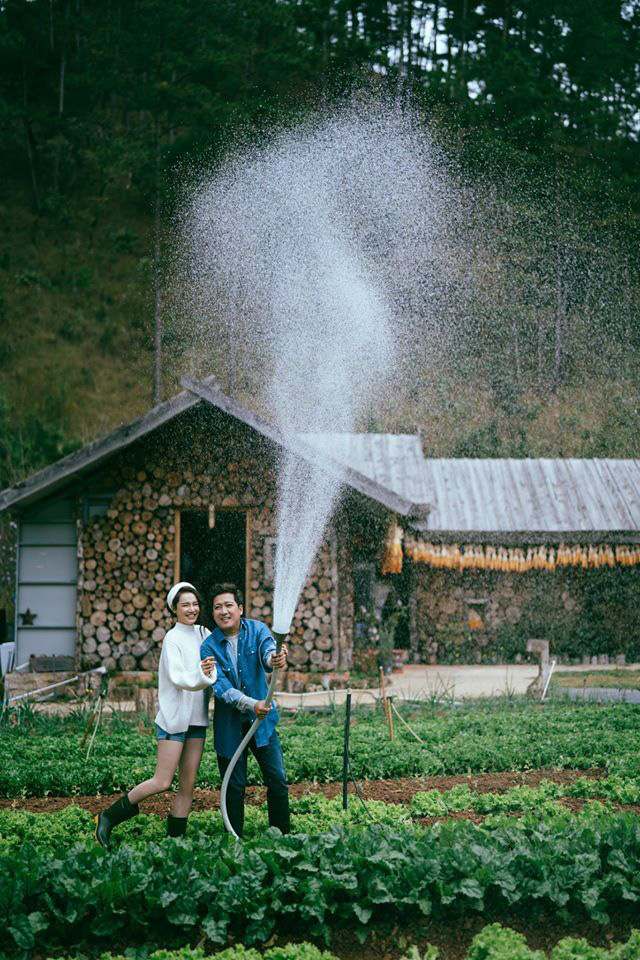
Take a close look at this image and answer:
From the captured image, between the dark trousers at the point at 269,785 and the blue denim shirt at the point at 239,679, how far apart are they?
70mm

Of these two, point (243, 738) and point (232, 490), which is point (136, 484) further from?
point (243, 738)

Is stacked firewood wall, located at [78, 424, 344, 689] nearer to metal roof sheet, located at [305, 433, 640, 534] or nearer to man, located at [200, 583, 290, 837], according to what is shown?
metal roof sheet, located at [305, 433, 640, 534]

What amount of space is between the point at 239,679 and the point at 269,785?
73 centimetres

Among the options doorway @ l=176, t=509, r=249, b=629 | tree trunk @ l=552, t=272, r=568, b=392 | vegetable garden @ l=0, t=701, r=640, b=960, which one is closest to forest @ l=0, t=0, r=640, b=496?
tree trunk @ l=552, t=272, r=568, b=392

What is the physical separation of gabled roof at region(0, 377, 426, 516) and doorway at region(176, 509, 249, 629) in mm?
6323

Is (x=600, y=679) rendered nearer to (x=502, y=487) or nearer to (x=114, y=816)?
(x=502, y=487)

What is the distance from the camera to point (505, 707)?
12.9 meters

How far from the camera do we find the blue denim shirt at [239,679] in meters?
6.46

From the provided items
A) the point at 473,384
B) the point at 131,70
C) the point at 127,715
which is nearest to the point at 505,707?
the point at 127,715

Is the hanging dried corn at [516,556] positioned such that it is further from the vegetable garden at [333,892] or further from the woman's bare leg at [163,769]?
the woman's bare leg at [163,769]

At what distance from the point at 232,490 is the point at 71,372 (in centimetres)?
2883

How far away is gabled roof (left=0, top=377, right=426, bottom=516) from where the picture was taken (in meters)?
15.0

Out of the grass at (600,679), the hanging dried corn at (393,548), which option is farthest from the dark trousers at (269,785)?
the hanging dried corn at (393,548)

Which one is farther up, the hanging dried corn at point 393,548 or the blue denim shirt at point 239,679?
the hanging dried corn at point 393,548
